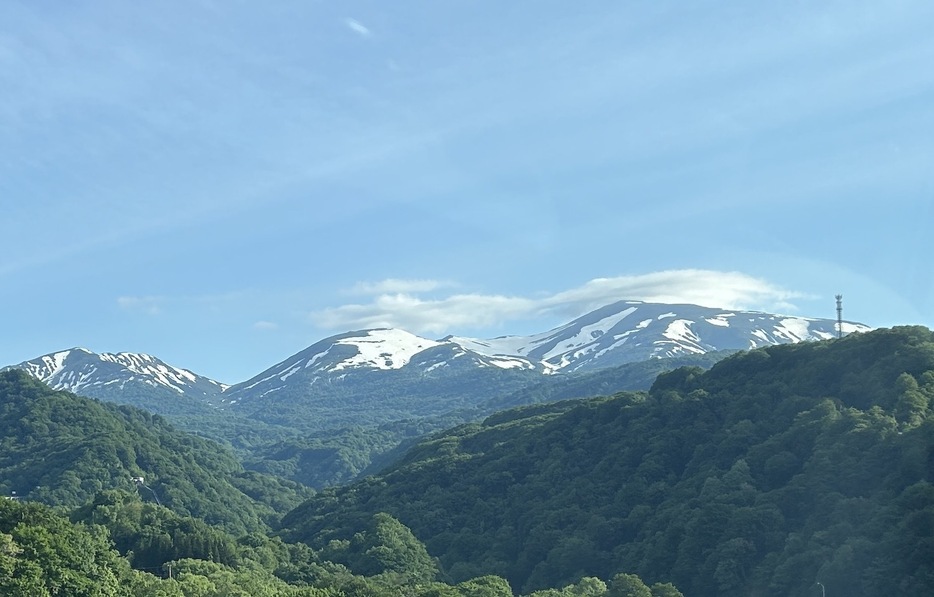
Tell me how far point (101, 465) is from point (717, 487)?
285 ft

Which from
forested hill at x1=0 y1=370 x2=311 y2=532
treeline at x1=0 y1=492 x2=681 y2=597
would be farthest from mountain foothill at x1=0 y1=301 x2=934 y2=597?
forested hill at x1=0 y1=370 x2=311 y2=532

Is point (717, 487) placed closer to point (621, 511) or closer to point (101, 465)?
point (621, 511)

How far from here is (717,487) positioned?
70.3 meters

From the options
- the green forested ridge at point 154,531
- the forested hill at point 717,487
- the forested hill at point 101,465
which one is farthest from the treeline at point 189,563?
the forested hill at point 101,465

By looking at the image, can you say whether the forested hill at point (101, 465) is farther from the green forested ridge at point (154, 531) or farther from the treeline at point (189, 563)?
the treeline at point (189, 563)

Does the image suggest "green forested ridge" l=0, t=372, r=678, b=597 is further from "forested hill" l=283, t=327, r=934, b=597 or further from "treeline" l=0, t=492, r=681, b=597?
"forested hill" l=283, t=327, r=934, b=597

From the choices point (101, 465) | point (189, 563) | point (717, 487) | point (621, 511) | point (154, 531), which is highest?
point (101, 465)

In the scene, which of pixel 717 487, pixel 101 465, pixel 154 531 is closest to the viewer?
pixel 717 487

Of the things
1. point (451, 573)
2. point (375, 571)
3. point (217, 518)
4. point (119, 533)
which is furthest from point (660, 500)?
point (217, 518)

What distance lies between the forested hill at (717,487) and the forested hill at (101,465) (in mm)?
29407

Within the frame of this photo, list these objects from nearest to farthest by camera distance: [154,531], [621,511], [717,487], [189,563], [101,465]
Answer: [189,563] < [717,487] < [154,531] < [621,511] < [101,465]

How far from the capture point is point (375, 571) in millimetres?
78938

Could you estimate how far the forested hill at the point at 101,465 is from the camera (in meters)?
120

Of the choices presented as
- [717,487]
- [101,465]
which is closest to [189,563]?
[717,487]
